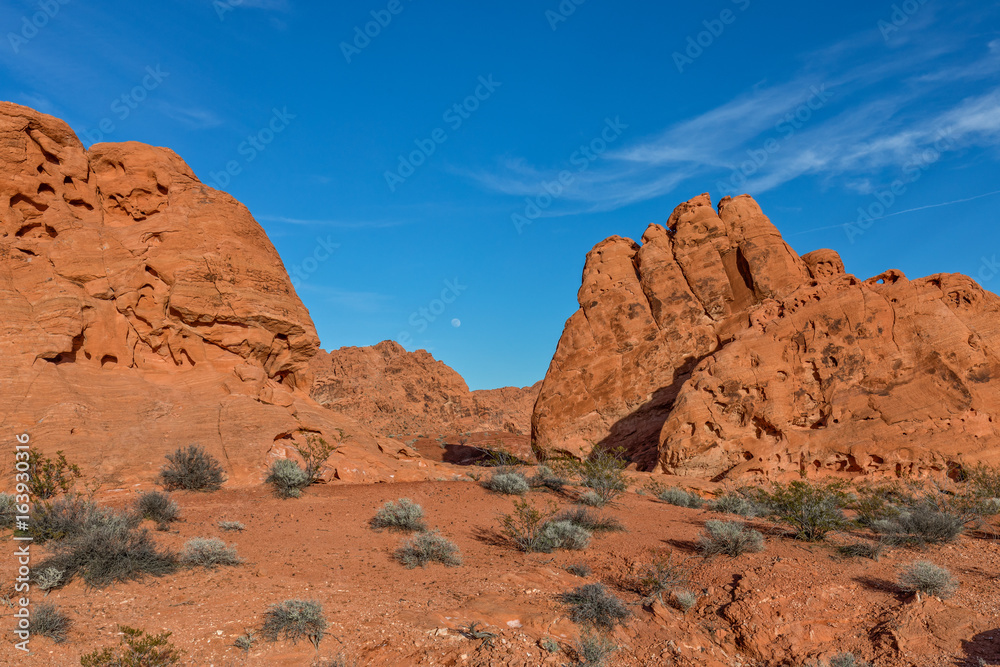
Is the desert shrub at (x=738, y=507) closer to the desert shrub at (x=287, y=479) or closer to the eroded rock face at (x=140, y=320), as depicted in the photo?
the eroded rock face at (x=140, y=320)

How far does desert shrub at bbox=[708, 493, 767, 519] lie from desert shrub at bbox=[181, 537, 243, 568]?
9.87 metres

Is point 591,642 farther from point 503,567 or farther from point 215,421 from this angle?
point 215,421

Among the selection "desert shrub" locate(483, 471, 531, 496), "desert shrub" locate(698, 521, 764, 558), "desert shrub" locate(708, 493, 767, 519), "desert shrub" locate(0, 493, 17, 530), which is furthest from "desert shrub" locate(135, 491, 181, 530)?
"desert shrub" locate(708, 493, 767, 519)

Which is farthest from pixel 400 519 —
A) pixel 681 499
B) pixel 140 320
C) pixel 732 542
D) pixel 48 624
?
pixel 140 320

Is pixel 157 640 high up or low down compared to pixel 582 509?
down

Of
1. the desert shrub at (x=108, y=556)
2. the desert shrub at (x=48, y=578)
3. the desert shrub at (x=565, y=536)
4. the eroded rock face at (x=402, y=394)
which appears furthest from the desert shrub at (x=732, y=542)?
the eroded rock face at (x=402, y=394)

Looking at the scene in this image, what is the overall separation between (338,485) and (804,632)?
10.2 m

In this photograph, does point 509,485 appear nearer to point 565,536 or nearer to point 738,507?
point 565,536

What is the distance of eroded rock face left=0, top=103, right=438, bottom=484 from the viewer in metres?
11.6

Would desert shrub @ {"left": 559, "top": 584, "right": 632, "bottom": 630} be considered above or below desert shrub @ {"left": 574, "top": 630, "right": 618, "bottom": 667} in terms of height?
above

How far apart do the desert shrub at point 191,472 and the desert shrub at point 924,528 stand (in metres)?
12.7

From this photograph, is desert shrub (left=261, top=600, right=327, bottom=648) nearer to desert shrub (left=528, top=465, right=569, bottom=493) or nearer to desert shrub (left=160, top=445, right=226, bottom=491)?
desert shrub (left=160, top=445, right=226, bottom=491)

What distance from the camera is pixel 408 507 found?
10.2 meters

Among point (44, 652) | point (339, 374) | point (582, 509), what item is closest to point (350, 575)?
point (44, 652)
